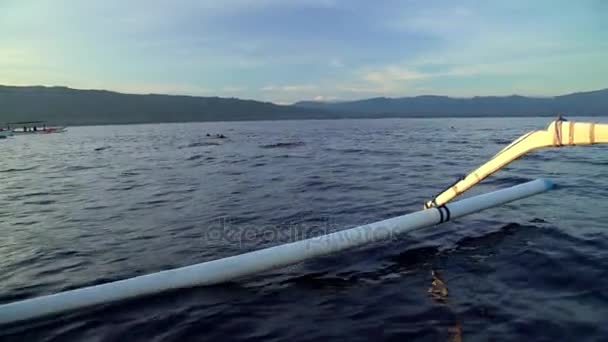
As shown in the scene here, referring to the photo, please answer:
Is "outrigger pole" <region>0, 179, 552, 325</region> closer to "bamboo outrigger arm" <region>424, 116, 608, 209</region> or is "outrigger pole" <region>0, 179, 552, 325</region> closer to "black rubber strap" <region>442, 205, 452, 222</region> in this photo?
"black rubber strap" <region>442, 205, 452, 222</region>

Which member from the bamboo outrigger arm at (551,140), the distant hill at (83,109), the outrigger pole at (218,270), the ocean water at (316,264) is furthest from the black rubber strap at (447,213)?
the distant hill at (83,109)

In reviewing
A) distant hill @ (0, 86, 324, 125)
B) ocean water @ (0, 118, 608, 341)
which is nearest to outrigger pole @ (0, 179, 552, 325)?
ocean water @ (0, 118, 608, 341)

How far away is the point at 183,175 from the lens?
19000mm

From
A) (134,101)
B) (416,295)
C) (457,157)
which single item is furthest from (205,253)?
(134,101)

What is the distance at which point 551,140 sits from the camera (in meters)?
5.56

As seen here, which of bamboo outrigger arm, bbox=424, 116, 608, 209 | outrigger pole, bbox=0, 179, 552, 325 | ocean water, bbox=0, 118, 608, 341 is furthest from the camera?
bamboo outrigger arm, bbox=424, 116, 608, 209

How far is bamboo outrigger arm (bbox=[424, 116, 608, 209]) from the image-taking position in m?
4.93

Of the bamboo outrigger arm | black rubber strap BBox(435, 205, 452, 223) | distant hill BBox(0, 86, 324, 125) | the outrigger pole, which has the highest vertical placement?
distant hill BBox(0, 86, 324, 125)

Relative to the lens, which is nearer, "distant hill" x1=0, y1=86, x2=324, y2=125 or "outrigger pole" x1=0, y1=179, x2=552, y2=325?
"outrigger pole" x1=0, y1=179, x2=552, y2=325

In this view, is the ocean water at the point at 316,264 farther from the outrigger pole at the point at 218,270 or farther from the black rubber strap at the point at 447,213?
the black rubber strap at the point at 447,213

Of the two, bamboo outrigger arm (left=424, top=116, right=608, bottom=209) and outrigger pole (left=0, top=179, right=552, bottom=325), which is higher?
bamboo outrigger arm (left=424, top=116, right=608, bottom=209)

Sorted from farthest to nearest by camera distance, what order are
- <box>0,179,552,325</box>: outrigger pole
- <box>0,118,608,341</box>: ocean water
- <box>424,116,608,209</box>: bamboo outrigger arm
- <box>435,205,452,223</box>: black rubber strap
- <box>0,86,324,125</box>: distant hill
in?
<box>0,86,324,125</box>: distant hill → <box>435,205,452,223</box>: black rubber strap → <box>424,116,608,209</box>: bamboo outrigger arm → <box>0,118,608,341</box>: ocean water → <box>0,179,552,325</box>: outrigger pole

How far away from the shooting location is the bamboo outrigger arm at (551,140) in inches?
194

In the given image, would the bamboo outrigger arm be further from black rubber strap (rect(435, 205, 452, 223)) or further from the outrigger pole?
the outrigger pole
